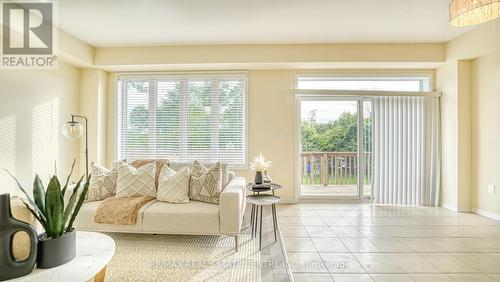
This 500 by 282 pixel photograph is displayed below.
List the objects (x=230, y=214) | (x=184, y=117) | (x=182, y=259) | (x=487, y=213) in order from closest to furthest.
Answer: (x=182, y=259)
(x=230, y=214)
(x=487, y=213)
(x=184, y=117)

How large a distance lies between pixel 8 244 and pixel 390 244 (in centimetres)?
320

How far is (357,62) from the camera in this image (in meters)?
4.15

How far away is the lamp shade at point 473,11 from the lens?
68.2 inches

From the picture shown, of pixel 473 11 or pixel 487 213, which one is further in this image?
pixel 487 213

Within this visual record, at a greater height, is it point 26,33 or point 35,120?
point 26,33

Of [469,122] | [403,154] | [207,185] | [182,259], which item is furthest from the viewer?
[403,154]

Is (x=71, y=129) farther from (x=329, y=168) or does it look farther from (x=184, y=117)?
(x=329, y=168)

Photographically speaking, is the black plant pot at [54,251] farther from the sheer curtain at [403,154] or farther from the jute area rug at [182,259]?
the sheer curtain at [403,154]

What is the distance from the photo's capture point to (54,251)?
1413 millimetres

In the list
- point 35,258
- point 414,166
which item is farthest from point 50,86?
point 414,166

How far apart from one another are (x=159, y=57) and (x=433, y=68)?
15.7 ft

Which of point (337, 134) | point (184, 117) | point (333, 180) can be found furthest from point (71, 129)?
point (333, 180)

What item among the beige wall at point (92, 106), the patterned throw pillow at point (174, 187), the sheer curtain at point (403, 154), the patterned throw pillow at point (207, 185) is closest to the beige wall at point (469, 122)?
the sheer curtain at point (403, 154)

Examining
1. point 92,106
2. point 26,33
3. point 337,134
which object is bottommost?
point 337,134
